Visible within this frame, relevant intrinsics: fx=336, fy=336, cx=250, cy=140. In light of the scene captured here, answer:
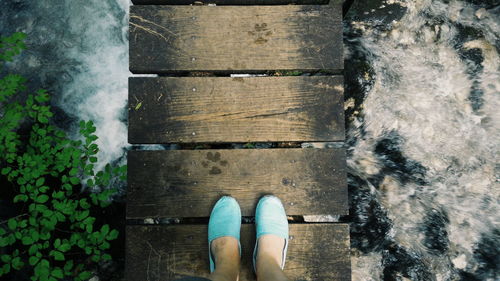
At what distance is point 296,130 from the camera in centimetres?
238

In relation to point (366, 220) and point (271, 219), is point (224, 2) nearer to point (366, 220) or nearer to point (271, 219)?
point (271, 219)

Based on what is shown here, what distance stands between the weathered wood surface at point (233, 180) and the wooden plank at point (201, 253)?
0.12 meters

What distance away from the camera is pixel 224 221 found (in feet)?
7.38

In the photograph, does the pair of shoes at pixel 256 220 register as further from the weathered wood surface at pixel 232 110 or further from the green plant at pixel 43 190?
the green plant at pixel 43 190

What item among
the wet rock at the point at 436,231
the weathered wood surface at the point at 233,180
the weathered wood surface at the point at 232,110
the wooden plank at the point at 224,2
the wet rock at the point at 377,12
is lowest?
the wet rock at the point at 436,231

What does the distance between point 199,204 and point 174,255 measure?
391mm

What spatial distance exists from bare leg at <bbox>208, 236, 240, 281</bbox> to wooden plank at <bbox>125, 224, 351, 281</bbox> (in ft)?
0.38

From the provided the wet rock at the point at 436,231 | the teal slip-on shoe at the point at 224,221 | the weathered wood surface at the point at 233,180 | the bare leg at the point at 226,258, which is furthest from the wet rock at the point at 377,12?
the bare leg at the point at 226,258

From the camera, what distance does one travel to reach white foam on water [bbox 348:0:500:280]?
2951mm

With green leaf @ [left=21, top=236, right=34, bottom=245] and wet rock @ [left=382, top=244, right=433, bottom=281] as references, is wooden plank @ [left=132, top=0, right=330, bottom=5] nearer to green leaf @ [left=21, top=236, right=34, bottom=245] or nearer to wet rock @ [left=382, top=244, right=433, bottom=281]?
green leaf @ [left=21, top=236, right=34, bottom=245]

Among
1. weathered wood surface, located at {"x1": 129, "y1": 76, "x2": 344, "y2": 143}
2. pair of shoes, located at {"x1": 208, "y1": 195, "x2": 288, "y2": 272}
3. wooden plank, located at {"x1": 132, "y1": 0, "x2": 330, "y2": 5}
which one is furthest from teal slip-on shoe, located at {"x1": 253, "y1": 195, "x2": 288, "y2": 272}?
wooden plank, located at {"x1": 132, "y1": 0, "x2": 330, "y2": 5}

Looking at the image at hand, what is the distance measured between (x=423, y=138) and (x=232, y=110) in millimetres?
1815

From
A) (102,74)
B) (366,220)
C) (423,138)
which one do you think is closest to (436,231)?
(366,220)

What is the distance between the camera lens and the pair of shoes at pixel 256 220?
2.24m
